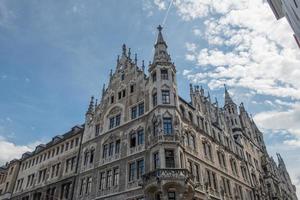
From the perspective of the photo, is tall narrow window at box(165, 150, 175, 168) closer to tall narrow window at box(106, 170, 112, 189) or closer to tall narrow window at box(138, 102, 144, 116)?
tall narrow window at box(138, 102, 144, 116)

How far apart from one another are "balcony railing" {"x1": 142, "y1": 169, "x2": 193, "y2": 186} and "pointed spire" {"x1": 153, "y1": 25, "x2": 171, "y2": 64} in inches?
582

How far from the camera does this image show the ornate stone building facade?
27938 mm

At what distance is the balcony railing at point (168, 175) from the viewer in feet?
83.4

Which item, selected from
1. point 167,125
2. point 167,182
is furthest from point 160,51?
point 167,182

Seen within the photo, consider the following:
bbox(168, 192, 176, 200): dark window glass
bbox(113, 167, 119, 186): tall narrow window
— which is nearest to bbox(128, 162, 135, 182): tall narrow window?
bbox(113, 167, 119, 186): tall narrow window

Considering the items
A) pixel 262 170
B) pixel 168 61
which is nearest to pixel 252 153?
pixel 262 170

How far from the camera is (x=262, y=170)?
172ft

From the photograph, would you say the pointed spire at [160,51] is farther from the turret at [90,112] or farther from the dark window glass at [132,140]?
the turret at [90,112]

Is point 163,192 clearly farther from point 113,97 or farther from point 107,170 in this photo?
point 113,97

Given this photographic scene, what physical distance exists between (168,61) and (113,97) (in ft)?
33.3

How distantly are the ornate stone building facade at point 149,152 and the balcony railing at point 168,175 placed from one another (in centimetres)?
9

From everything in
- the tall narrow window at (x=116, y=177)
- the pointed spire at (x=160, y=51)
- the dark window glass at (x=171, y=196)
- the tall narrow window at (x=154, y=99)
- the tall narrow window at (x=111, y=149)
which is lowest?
the dark window glass at (x=171, y=196)

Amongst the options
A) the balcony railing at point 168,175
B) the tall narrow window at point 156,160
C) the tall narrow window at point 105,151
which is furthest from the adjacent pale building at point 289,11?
the tall narrow window at point 105,151

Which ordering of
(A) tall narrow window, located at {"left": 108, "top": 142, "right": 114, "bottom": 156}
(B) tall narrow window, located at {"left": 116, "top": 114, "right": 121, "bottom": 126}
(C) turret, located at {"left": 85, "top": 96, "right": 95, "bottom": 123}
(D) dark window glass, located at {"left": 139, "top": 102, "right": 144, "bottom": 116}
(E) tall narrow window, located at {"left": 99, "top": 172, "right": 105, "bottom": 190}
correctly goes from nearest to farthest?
(E) tall narrow window, located at {"left": 99, "top": 172, "right": 105, "bottom": 190} → (D) dark window glass, located at {"left": 139, "top": 102, "right": 144, "bottom": 116} → (A) tall narrow window, located at {"left": 108, "top": 142, "right": 114, "bottom": 156} → (B) tall narrow window, located at {"left": 116, "top": 114, "right": 121, "bottom": 126} → (C) turret, located at {"left": 85, "top": 96, "right": 95, "bottom": 123}
